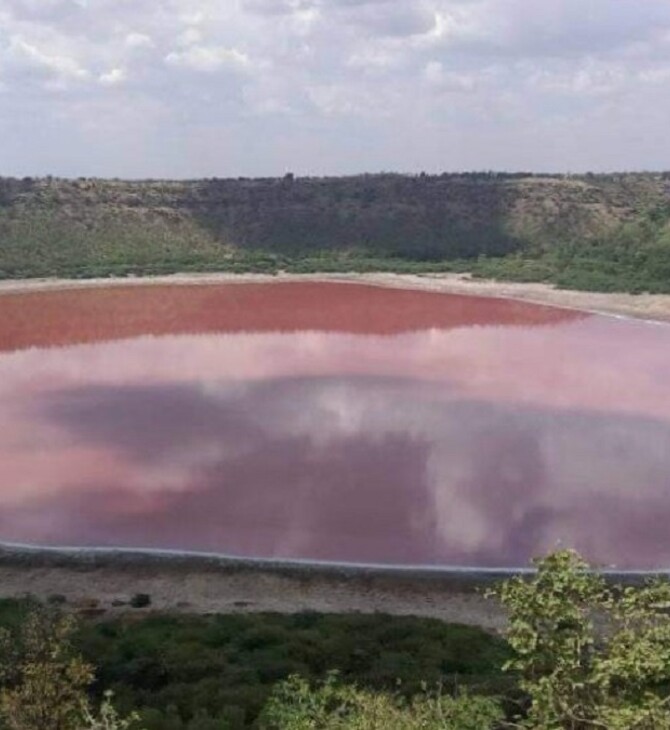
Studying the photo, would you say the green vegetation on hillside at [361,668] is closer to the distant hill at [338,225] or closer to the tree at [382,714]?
the tree at [382,714]

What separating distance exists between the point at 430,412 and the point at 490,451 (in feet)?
14.3

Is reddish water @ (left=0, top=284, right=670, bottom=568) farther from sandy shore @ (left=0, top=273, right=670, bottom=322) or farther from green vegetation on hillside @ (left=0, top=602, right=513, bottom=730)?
green vegetation on hillside @ (left=0, top=602, right=513, bottom=730)

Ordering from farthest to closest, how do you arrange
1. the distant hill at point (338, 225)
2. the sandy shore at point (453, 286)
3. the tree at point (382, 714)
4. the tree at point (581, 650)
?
the distant hill at point (338, 225)
the sandy shore at point (453, 286)
the tree at point (382, 714)
the tree at point (581, 650)

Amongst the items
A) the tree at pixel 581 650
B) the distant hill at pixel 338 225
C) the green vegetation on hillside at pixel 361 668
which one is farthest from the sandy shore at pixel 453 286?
the tree at pixel 581 650

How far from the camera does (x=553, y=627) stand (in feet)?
24.3

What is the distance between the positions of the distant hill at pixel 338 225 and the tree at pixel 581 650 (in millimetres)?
56485

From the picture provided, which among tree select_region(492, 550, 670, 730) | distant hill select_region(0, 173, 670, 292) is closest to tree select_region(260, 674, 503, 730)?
tree select_region(492, 550, 670, 730)

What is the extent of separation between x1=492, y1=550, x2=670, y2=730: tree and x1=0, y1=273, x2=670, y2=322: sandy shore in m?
46.2

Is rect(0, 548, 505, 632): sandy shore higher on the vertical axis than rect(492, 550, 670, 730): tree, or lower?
lower

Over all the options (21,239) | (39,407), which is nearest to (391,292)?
(21,239)

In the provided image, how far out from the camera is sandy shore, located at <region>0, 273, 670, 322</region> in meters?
A: 55.1

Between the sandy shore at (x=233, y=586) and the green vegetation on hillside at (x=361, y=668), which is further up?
the green vegetation on hillside at (x=361, y=668)

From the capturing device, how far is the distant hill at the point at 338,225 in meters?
68.7

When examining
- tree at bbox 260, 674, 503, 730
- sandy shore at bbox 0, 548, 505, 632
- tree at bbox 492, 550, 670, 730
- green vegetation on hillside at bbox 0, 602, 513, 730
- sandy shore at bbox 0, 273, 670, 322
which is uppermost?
tree at bbox 492, 550, 670, 730
